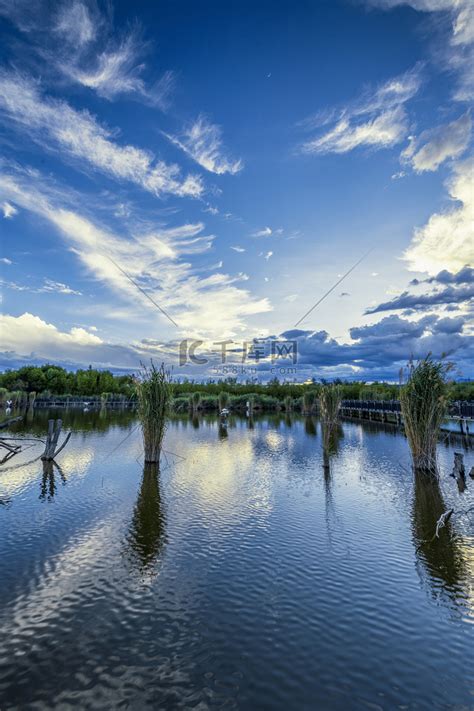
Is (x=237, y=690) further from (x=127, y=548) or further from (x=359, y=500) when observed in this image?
(x=359, y=500)

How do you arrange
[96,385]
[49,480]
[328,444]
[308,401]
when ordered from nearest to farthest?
[49,480] → [328,444] → [308,401] → [96,385]

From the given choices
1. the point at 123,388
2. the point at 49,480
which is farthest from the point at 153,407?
the point at 123,388

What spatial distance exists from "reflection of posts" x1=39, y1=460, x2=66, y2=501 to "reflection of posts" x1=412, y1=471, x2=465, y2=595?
26.4 feet

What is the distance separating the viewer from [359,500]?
9008 mm

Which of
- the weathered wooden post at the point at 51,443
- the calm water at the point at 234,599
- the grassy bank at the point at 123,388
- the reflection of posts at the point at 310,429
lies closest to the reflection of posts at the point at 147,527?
the calm water at the point at 234,599

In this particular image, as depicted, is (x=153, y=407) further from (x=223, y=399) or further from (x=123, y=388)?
(x=123, y=388)

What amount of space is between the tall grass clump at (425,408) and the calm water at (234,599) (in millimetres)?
2428

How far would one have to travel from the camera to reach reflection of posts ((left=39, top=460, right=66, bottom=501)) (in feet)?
30.6

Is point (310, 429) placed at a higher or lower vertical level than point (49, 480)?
higher

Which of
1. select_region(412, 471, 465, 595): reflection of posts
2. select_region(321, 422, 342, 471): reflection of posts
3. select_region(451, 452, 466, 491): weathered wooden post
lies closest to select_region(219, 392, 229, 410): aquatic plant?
select_region(321, 422, 342, 471): reflection of posts

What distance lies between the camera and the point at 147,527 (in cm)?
716

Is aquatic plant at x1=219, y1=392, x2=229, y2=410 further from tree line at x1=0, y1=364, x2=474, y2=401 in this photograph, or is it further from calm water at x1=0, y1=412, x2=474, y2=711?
calm water at x1=0, y1=412, x2=474, y2=711

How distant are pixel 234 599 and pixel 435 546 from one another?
3.77 m

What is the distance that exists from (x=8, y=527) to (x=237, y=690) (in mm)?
5805
